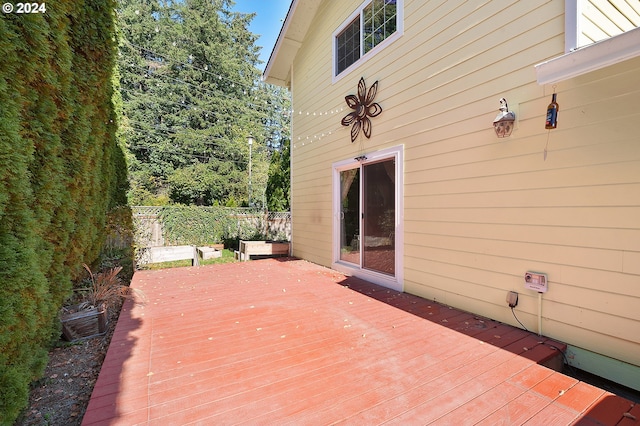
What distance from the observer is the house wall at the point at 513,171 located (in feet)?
6.93

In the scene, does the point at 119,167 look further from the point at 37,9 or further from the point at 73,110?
the point at 37,9

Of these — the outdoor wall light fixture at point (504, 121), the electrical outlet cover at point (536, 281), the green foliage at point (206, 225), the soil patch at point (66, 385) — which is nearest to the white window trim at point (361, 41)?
the outdoor wall light fixture at point (504, 121)

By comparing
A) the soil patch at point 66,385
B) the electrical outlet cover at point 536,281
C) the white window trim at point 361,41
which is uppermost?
the white window trim at point 361,41

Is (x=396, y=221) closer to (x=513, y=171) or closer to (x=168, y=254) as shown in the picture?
(x=513, y=171)

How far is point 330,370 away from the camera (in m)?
2.07

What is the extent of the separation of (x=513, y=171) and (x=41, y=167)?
383 cm

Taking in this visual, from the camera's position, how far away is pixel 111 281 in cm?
347

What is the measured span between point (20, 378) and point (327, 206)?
15.4 feet

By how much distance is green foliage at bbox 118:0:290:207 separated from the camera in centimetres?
1695

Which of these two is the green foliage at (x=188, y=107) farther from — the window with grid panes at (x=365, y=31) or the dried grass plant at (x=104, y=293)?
the dried grass plant at (x=104, y=293)

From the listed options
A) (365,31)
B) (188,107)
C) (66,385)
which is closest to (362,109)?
(365,31)

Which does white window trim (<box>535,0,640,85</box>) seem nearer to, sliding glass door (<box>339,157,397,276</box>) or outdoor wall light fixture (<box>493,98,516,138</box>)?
outdoor wall light fixture (<box>493,98,516,138</box>)

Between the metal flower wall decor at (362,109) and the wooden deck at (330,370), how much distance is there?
278 cm

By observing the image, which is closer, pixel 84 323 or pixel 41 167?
pixel 41 167
